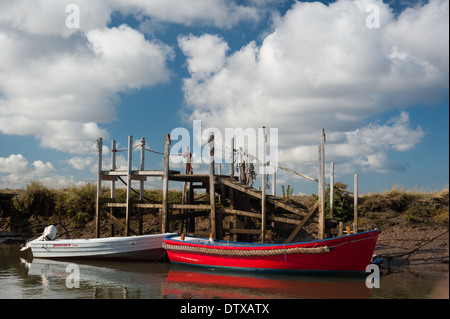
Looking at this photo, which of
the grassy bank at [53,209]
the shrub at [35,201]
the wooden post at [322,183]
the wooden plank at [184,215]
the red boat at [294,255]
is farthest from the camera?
the shrub at [35,201]

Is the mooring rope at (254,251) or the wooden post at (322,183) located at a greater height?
the wooden post at (322,183)

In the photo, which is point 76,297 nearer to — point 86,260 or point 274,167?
point 86,260

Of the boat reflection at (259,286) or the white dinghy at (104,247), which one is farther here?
the white dinghy at (104,247)

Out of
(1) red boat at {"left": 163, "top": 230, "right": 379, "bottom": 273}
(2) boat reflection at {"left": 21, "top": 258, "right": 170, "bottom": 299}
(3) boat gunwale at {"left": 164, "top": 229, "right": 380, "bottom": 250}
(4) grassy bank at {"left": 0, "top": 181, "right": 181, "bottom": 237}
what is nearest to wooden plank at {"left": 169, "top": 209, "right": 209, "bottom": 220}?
(3) boat gunwale at {"left": 164, "top": 229, "right": 380, "bottom": 250}

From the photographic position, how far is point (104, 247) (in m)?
18.9

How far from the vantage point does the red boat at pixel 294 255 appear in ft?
47.1

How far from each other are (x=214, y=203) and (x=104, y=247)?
501 centimetres

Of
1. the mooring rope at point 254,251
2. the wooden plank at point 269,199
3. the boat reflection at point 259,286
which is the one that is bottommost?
the boat reflection at point 259,286

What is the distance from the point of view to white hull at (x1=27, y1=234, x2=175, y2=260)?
724 inches

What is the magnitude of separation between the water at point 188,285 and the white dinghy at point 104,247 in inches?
47.8

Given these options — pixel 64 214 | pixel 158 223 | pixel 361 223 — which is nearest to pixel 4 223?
pixel 64 214

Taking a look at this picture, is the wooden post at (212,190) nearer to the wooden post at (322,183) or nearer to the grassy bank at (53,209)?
the wooden post at (322,183)

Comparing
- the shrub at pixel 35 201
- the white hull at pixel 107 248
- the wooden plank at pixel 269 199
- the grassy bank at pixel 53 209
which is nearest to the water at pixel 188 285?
the white hull at pixel 107 248

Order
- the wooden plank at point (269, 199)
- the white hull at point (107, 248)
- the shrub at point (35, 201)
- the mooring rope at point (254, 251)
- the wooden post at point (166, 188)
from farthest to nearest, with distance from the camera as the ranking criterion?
the shrub at point (35, 201)
the wooden post at point (166, 188)
the white hull at point (107, 248)
the wooden plank at point (269, 199)
the mooring rope at point (254, 251)
